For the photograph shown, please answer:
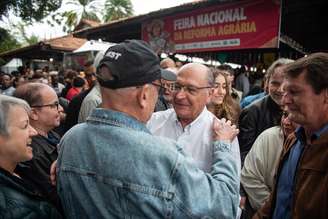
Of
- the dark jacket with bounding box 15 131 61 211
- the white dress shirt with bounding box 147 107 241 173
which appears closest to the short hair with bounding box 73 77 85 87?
the dark jacket with bounding box 15 131 61 211

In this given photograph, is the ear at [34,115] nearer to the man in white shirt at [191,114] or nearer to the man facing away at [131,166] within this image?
the man in white shirt at [191,114]

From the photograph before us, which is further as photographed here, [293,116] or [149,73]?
[293,116]

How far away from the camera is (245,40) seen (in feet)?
20.4

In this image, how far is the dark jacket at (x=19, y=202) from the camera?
1511 mm

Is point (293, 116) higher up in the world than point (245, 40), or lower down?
lower down

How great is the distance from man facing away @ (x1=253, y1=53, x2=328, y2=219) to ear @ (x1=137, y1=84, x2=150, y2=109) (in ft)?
3.26

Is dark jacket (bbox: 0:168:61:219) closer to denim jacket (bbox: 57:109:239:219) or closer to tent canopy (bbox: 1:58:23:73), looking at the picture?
denim jacket (bbox: 57:109:239:219)

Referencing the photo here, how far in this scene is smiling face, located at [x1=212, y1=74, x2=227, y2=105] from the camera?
3584 mm

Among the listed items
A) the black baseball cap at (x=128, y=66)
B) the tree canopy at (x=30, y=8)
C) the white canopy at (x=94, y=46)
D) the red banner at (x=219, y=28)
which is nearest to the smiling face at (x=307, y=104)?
the black baseball cap at (x=128, y=66)

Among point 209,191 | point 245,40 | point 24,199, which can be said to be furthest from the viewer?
point 245,40

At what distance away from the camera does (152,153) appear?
3.92 ft

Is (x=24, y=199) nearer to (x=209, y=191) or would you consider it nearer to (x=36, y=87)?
(x=209, y=191)

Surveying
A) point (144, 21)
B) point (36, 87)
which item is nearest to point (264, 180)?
point (36, 87)

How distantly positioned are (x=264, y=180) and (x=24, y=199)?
173 cm
